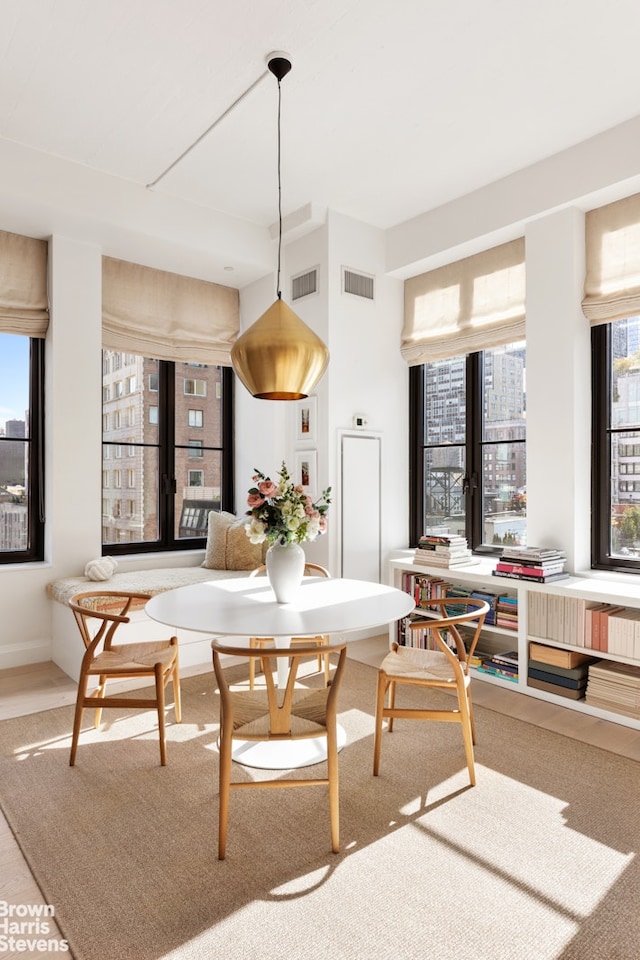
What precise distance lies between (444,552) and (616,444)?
130 cm

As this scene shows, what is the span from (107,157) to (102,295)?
3.36 feet

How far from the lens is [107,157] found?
386cm

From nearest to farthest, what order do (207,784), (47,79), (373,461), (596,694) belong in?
(207,784)
(47,79)
(596,694)
(373,461)

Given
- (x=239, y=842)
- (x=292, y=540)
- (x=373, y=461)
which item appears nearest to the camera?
(x=239, y=842)

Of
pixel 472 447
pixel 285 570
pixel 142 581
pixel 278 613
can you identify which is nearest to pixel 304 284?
pixel 472 447

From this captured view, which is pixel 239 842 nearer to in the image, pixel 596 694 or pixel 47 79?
pixel 596 694

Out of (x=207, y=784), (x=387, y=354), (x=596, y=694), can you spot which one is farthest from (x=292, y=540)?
(x=387, y=354)

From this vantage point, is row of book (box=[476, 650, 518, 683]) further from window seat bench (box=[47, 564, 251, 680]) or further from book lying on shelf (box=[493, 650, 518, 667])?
window seat bench (box=[47, 564, 251, 680])

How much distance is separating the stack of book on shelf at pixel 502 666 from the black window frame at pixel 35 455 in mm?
3212

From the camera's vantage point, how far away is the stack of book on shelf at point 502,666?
371 cm

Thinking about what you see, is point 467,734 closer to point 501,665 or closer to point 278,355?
point 501,665

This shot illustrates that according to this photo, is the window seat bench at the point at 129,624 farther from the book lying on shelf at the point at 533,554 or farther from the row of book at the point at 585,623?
the row of book at the point at 585,623

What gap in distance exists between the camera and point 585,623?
11.0 feet

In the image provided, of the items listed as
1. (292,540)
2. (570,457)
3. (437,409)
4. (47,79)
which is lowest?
(292,540)
